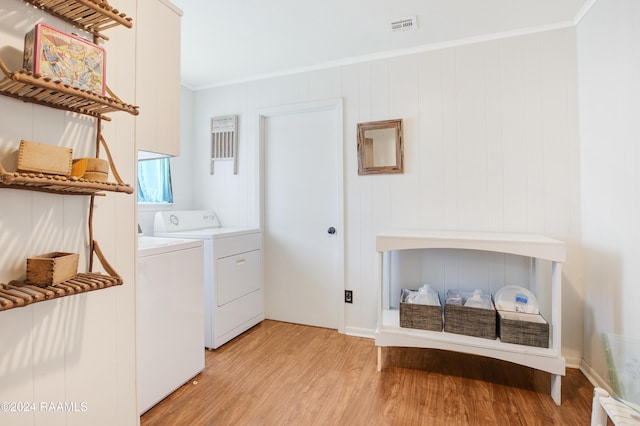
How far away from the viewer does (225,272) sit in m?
2.44

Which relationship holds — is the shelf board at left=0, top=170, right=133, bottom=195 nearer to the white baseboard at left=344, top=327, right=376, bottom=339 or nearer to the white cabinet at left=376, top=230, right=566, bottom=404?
the white cabinet at left=376, top=230, right=566, bottom=404

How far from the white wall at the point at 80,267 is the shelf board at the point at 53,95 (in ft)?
0.11

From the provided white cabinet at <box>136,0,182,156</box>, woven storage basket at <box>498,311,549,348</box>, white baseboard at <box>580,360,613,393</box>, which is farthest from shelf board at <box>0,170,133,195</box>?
white baseboard at <box>580,360,613,393</box>

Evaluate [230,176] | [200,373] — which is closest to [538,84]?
[230,176]

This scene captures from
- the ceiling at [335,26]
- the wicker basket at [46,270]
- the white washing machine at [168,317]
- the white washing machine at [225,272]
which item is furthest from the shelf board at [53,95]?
the white washing machine at [225,272]

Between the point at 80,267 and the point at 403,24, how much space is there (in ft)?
7.56

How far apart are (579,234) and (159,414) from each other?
282cm

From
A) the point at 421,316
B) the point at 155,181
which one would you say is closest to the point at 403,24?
the point at 421,316

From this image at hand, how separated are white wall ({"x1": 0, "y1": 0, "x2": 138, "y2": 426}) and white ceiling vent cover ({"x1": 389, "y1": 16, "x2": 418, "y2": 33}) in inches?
63.4

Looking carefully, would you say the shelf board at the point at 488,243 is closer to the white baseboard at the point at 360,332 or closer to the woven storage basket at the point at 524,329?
the woven storage basket at the point at 524,329

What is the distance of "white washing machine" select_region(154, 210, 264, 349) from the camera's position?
7.65 feet

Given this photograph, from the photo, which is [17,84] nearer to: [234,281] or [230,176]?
[234,281]

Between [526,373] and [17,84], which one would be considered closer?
[17,84]

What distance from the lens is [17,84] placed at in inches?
32.1
